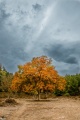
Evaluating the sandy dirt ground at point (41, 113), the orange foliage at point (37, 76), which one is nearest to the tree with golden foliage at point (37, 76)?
the orange foliage at point (37, 76)

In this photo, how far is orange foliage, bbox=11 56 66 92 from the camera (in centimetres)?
7156

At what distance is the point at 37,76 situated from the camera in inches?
2822

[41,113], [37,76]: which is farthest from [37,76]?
[41,113]

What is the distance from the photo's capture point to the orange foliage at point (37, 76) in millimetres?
71562

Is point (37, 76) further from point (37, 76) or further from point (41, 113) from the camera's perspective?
point (41, 113)

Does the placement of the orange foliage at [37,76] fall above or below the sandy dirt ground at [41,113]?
above

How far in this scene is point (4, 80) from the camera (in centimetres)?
9900

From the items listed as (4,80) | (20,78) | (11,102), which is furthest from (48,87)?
(4,80)

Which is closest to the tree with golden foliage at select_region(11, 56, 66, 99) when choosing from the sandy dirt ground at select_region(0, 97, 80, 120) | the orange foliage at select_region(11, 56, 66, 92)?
the orange foliage at select_region(11, 56, 66, 92)

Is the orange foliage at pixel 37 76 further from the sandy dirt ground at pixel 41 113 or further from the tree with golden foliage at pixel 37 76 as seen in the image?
the sandy dirt ground at pixel 41 113

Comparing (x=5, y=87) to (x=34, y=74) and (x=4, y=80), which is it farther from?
(x=34, y=74)

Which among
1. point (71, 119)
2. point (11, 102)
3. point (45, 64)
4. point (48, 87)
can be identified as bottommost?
point (71, 119)

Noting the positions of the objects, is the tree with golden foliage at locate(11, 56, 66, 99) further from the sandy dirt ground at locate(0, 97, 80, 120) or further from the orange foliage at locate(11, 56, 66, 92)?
the sandy dirt ground at locate(0, 97, 80, 120)

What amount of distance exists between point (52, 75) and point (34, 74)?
418cm
